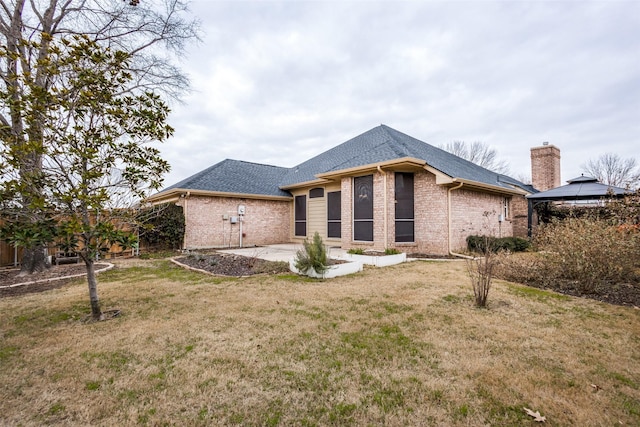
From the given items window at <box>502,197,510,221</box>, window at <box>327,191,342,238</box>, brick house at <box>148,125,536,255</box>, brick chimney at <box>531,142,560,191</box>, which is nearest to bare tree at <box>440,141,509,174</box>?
brick chimney at <box>531,142,560,191</box>

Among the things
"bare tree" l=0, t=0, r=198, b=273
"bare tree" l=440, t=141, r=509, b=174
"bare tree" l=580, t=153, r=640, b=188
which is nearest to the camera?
"bare tree" l=0, t=0, r=198, b=273

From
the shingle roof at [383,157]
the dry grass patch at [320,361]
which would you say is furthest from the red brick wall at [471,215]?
the dry grass patch at [320,361]

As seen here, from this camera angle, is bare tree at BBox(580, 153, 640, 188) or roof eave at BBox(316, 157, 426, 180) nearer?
roof eave at BBox(316, 157, 426, 180)

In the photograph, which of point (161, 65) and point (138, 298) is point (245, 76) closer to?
point (161, 65)

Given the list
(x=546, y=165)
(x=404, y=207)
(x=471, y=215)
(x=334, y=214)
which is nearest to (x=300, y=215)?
(x=334, y=214)

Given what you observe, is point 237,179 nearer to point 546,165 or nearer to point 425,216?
point 425,216

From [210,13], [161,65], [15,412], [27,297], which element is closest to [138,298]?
[27,297]

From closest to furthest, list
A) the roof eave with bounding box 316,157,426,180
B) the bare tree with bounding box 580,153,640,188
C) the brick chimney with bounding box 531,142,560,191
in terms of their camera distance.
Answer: the roof eave with bounding box 316,157,426,180, the brick chimney with bounding box 531,142,560,191, the bare tree with bounding box 580,153,640,188

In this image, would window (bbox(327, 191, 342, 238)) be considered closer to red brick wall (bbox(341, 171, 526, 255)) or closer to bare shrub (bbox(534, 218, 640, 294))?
red brick wall (bbox(341, 171, 526, 255))

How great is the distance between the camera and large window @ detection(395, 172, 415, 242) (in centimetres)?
1041

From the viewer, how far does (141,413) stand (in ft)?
6.75

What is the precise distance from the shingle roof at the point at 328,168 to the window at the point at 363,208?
750 millimetres

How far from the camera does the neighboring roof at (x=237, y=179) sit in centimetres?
1327

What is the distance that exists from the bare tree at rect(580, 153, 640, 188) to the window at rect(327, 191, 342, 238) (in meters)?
27.6
